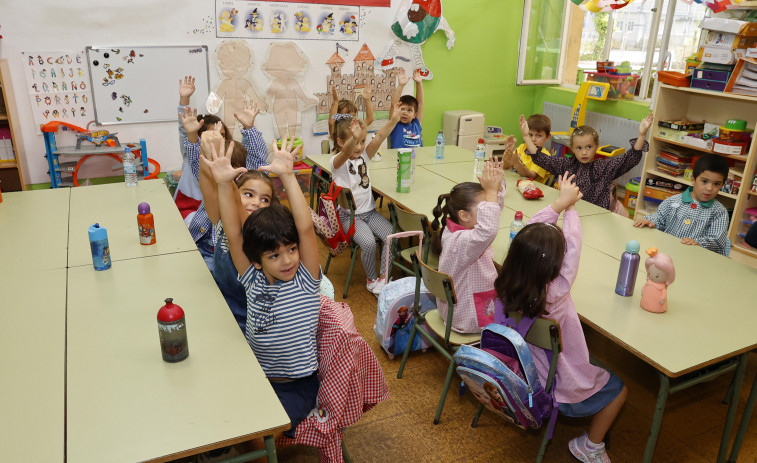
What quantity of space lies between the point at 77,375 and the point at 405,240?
3.14 meters

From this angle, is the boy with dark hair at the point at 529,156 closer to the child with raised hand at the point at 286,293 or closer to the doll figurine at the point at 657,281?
the doll figurine at the point at 657,281

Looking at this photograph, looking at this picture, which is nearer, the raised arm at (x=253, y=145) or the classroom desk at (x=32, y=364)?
the classroom desk at (x=32, y=364)

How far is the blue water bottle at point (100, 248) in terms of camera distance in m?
2.52

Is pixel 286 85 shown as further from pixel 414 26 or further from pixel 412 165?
pixel 412 165

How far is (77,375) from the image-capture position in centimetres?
180

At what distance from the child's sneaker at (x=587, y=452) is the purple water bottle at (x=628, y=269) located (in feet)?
2.18

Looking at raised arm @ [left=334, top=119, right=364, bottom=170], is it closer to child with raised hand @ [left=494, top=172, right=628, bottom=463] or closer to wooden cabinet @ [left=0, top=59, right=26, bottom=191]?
child with raised hand @ [left=494, top=172, right=628, bottom=463]

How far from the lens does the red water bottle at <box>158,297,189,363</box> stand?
181 centimetres

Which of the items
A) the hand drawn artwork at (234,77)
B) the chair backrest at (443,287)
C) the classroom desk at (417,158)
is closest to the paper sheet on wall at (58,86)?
the hand drawn artwork at (234,77)

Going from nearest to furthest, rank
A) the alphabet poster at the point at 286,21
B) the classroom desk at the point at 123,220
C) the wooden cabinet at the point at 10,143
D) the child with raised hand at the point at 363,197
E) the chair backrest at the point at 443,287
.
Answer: the chair backrest at the point at 443,287, the classroom desk at the point at 123,220, the child with raised hand at the point at 363,197, the wooden cabinet at the point at 10,143, the alphabet poster at the point at 286,21

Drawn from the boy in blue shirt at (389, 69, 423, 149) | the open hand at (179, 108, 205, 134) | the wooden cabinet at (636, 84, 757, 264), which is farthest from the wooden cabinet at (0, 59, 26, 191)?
the wooden cabinet at (636, 84, 757, 264)

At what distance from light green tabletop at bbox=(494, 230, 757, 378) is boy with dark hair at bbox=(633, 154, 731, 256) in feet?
1.49

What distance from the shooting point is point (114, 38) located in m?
5.16

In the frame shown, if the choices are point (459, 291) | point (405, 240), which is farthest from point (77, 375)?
point (405, 240)
